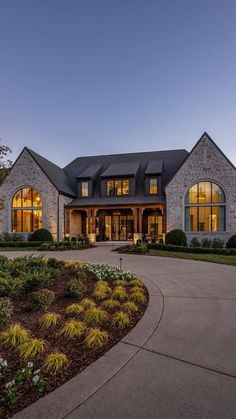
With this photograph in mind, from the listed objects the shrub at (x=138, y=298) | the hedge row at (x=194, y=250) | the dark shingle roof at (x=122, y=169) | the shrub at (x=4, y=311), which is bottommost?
the hedge row at (x=194, y=250)

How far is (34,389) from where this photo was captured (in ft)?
8.27

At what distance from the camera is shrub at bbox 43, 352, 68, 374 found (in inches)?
112

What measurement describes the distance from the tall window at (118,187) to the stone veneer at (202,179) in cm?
439

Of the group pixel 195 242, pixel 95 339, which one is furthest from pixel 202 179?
pixel 95 339

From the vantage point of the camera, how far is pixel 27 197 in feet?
76.5

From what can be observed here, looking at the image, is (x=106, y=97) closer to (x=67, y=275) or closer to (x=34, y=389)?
(x=67, y=275)

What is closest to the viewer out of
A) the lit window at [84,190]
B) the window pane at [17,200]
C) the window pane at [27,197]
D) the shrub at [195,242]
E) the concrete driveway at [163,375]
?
the concrete driveway at [163,375]

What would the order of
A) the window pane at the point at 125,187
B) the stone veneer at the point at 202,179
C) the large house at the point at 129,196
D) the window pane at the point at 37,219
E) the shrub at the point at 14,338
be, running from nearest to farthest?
the shrub at the point at 14,338 < the stone veneer at the point at 202,179 < the large house at the point at 129,196 < the window pane at the point at 37,219 < the window pane at the point at 125,187

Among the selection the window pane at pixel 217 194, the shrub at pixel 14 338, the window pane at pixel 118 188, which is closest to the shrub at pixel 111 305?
the shrub at pixel 14 338

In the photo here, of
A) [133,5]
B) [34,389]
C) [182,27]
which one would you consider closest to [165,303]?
[34,389]

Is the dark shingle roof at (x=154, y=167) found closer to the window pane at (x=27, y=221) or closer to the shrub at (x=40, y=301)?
the window pane at (x=27, y=221)

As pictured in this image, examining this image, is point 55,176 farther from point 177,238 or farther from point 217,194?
point 217,194

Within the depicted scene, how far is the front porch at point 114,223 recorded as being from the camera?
2313 cm

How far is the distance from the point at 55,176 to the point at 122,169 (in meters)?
6.90
